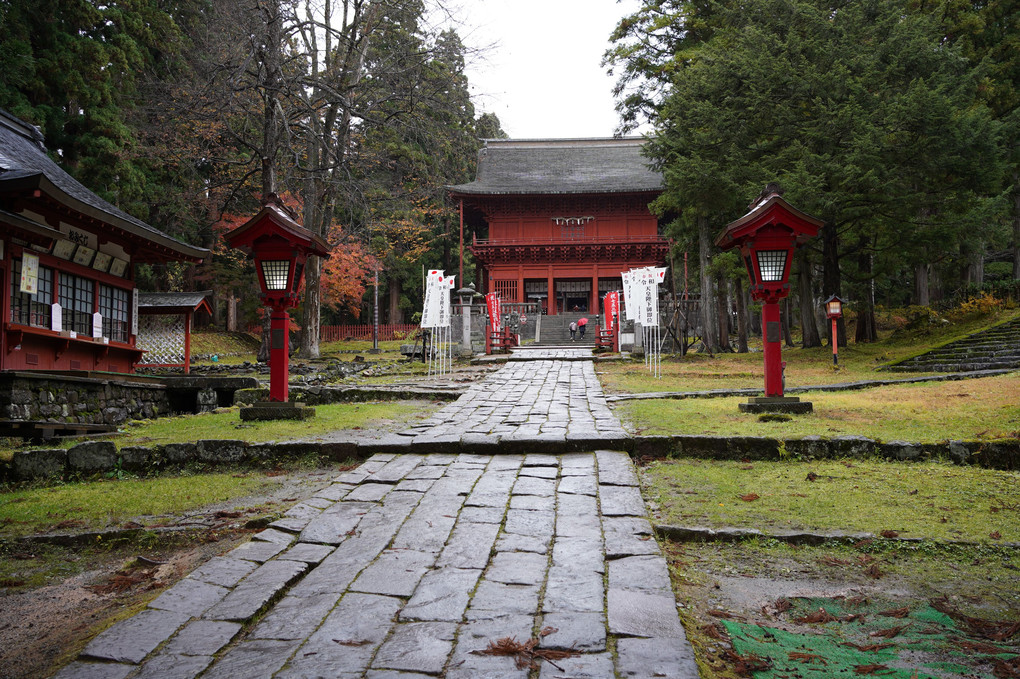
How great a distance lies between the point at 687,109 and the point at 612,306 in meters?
5.89

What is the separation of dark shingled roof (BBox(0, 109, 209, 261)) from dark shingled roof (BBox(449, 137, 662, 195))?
59.9 feet

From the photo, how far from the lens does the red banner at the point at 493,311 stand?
58.5 feet

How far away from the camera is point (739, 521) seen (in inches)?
145

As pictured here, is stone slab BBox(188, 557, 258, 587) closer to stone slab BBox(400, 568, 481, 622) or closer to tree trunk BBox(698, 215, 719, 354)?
stone slab BBox(400, 568, 481, 622)

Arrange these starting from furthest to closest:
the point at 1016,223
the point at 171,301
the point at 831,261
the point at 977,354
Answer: the point at 1016,223 → the point at 171,301 → the point at 831,261 → the point at 977,354

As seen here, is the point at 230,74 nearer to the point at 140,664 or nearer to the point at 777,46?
the point at 777,46

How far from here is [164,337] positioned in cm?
1855

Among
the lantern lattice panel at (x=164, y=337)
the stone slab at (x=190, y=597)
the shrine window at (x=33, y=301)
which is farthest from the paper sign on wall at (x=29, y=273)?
the stone slab at (x=190, y=597)

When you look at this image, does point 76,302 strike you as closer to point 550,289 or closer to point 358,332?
point 550,289

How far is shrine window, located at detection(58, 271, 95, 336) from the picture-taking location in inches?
466

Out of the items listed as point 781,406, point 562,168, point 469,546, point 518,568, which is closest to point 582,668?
point 518,568

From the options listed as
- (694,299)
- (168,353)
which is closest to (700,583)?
(168,353)

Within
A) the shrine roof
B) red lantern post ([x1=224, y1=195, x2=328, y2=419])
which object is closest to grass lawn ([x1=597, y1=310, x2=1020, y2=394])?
red lantern post ([x1=224, y1=195, x2=328, y2=419])

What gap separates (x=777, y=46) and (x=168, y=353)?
19.2m
